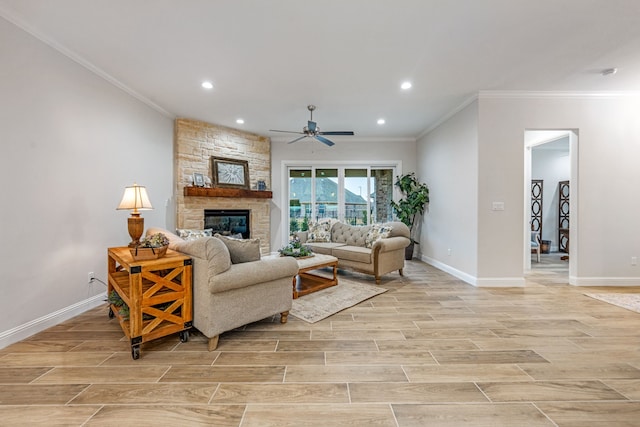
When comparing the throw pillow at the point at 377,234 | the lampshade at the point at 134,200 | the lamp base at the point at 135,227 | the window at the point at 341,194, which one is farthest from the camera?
the window at the point at 341,194

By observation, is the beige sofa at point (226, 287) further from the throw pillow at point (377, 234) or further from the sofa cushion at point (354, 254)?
the throw pillow at point (377, 234)

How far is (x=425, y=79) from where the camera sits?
11.2ft

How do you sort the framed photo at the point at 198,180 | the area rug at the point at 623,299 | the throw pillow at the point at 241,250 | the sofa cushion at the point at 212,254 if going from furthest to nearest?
the framed photo at the point at 198,180, the area rug at the point at 623,299, the throw pillow at the point at 241,250, the sofa cushion at the point at 212,254

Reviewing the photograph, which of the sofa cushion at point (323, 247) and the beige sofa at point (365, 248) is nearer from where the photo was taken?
the beige sofa at point (365, 248)

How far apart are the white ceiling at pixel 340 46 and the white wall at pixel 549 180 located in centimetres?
366

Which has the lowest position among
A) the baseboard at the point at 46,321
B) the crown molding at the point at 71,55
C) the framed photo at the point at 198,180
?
the baseboard at the point at 46,321

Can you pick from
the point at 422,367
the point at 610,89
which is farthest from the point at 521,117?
the point at 422,367

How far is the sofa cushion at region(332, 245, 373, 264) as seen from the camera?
418cm

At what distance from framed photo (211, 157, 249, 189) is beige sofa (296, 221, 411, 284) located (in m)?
→ 1.80

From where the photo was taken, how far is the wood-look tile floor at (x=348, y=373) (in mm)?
1482

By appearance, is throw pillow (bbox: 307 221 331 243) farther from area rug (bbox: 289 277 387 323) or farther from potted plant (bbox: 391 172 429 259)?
potted plant (bbox: 391 172 429 259)

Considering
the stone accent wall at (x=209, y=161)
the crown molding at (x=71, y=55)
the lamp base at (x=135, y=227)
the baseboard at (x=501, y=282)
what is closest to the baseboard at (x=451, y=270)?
the baseboard at (x=501, y=282)

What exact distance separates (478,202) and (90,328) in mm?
4957

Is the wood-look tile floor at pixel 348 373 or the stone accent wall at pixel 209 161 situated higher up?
the stone accent wall at pixel 209 161
